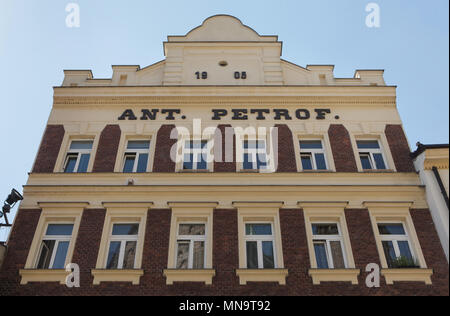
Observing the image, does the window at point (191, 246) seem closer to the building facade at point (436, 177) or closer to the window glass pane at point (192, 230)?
the window glass pane at point (192, 230)

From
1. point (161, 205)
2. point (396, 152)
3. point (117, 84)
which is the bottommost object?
point (161, 205)

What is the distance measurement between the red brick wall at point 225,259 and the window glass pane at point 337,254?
0.45 m

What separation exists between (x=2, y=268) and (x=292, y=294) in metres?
8.64

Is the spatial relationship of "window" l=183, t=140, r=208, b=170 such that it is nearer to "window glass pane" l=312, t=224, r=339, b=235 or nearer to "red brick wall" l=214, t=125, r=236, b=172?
"red brick wall" l=214, t=125, r=236, b=172

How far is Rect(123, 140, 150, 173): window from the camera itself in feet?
46.5

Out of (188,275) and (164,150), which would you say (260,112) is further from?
(188,275)

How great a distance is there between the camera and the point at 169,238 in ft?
39.5

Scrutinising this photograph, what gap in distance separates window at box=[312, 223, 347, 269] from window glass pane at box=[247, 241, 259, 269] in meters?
1.89

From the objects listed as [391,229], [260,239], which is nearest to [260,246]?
[260,239]

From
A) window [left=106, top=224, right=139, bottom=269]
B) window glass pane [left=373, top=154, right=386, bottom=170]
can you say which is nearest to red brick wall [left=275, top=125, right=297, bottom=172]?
window glass pane [left=373, top=154, right=386, bottom=170]

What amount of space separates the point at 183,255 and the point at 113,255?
2185 mm

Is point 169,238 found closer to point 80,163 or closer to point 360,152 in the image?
point 80,163

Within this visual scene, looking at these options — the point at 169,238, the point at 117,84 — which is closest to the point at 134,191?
the point at 169,238
